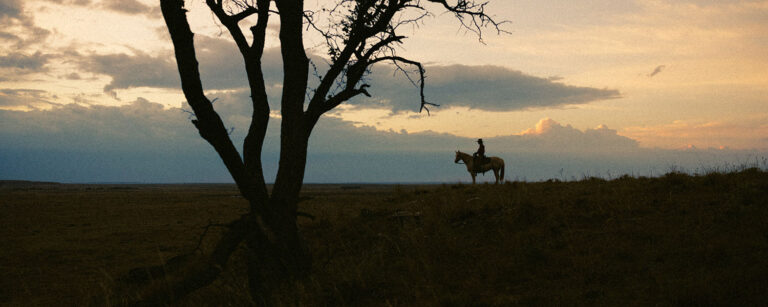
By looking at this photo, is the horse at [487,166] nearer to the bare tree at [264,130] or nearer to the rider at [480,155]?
the rider at [480,155]

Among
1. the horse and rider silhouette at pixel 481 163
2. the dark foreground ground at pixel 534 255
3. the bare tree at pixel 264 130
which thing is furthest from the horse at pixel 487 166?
the bare tree at pixel 264 130

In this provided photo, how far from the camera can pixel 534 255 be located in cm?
767

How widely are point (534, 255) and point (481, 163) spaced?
Result: 1503 cm

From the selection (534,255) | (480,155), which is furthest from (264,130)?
(480,155)

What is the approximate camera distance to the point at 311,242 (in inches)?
491

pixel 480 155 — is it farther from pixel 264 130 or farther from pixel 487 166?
pixel 264 130

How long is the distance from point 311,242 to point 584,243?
7201 millimetres

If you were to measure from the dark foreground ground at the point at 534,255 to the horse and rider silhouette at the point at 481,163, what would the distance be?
790 cm

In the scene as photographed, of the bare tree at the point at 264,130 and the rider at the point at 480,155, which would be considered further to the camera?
the rider at the point at 480,155

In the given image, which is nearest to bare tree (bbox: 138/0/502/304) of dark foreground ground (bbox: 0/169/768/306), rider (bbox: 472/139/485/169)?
dark foreground ground (bbox: 0/169/768/306)

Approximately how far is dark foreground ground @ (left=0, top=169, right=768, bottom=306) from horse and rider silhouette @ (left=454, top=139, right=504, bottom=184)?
25.9ft

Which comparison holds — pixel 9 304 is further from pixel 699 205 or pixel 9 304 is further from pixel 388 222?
pixel 699 205

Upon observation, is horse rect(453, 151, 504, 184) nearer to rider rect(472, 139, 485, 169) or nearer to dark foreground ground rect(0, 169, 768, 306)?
rider rect(472, 139, 485, 169)

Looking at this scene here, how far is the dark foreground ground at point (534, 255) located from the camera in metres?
6.29
